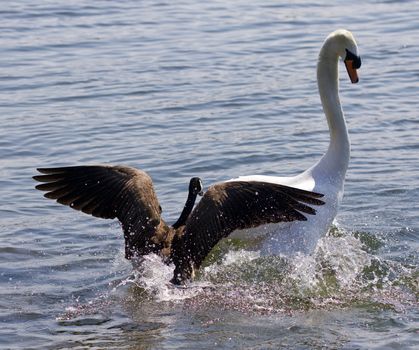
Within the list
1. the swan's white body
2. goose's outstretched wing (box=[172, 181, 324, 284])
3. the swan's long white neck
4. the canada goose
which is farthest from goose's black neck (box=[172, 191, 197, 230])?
the swan's long white neck

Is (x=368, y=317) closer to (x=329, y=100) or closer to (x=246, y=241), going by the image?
(x=246, y=241)

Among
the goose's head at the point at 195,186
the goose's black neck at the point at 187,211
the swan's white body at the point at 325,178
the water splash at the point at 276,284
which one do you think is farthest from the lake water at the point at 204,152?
the goose's head at the point at 195,186

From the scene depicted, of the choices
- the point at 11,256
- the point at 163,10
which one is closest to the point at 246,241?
the point at 11,256

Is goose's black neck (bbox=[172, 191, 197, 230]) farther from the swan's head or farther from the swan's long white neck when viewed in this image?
the swan's head

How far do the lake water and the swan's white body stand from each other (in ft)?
0.59

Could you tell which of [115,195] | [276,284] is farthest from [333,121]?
[115,195]

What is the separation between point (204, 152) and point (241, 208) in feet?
12.0

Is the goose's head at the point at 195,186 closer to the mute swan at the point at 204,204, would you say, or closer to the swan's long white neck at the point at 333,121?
the mute swan at the point at 204,204

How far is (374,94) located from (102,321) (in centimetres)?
664

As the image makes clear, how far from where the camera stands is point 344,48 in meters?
9.52

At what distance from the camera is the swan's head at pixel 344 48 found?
946 cm

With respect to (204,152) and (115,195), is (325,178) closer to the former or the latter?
(115,195)

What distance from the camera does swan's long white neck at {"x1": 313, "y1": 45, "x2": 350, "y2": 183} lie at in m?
9.17

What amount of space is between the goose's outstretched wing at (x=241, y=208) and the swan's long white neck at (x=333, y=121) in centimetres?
96
